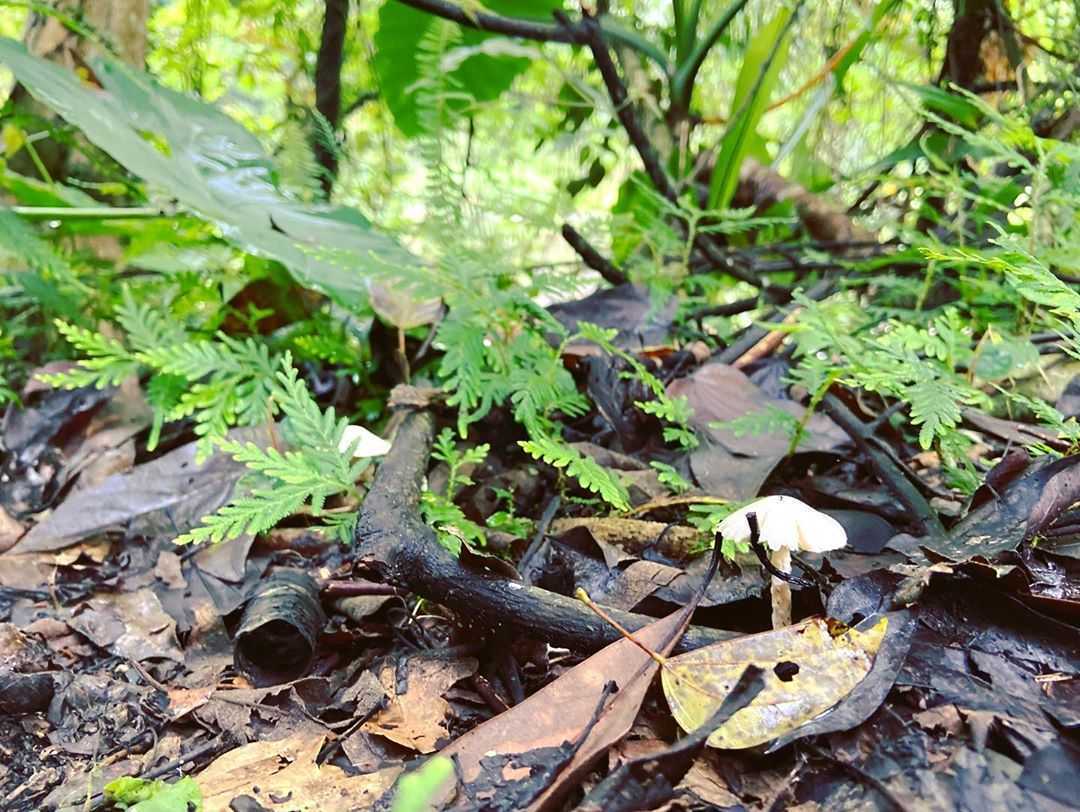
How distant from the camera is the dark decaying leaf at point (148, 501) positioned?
143 cm

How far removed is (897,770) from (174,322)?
5.30 ft

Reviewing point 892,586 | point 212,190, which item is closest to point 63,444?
point 212,190

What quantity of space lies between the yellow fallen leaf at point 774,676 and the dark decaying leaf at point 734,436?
16.0 inches

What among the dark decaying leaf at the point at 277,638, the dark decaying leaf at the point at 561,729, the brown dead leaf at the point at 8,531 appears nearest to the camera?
the dark decaying leaf at the point at 561,729

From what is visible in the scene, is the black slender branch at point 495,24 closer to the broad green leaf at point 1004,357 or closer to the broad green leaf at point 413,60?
the broad green leaf at point 413,60

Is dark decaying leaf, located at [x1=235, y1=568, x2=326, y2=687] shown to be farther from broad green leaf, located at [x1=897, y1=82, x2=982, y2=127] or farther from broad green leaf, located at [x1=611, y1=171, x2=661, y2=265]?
broad green leaf, located at [x1=897, y1=82, x2=982, y2=127]

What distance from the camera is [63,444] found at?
1.77 metres

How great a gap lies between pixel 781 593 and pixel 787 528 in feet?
0.28

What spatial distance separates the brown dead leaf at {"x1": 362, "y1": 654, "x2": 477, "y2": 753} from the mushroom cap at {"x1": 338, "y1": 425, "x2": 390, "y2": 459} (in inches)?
13.0

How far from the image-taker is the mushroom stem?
92 cm

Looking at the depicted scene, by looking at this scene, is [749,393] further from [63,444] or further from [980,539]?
[63,444]

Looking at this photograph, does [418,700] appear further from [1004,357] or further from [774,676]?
[1004,357]

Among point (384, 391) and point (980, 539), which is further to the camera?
point (384, 391)

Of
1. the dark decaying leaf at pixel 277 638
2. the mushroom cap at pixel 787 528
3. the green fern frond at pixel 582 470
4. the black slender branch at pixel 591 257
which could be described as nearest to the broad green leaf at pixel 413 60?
the black slender branch at pixel 591 257
